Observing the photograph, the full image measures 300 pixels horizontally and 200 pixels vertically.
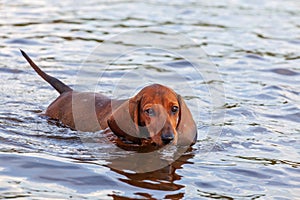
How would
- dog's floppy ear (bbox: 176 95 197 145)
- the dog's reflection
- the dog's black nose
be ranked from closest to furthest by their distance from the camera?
the dog's reflection, the dog's black nose, dog's floppy ear (bbox: 176 95 197 145)

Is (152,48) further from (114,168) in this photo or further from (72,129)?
(114,168)

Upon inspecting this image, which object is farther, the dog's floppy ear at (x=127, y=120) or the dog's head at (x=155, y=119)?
the dog's floppy ear at (x=127, y=120)

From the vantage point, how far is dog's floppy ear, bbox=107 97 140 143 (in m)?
5.36

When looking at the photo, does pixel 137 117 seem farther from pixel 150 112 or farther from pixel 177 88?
pixel 177 88

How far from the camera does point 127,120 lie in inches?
214

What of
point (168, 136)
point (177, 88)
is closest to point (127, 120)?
point (168, 136)

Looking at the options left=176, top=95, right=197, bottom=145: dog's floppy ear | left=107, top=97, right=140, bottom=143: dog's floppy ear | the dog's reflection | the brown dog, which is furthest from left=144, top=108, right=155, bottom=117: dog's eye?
the dog's reflection

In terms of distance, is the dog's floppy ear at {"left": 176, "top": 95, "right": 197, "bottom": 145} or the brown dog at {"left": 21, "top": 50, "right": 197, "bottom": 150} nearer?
the brown dog at {"left": 21, "top": 50, "right": 197, "bottom": 150}

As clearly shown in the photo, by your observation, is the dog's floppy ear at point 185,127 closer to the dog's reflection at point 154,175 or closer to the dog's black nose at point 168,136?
the dog's reflection at point 154,175

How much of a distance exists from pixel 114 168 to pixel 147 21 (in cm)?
604

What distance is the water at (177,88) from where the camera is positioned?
15.5ft

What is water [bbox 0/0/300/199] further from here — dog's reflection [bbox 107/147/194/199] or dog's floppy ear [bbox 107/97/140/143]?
dog's floppy ear [bbox 107/97/140/143]

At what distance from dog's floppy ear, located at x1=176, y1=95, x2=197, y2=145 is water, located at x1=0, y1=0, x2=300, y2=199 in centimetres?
13

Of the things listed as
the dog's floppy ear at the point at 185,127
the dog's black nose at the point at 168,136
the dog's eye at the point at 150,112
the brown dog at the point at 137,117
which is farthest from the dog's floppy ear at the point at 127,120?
the dog's black nose at the point at 168,136
